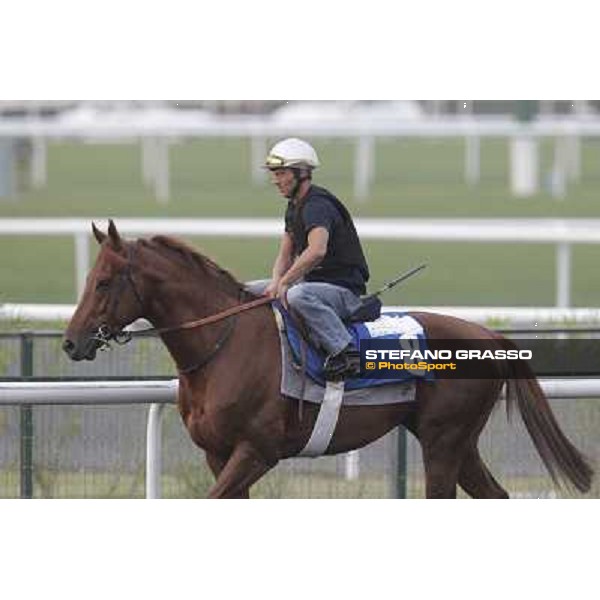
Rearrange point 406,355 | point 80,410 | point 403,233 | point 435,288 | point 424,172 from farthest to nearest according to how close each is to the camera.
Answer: point 424,172
point 435,288
point 403,233
point 80,410
point 406,355

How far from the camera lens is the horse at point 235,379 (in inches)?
267

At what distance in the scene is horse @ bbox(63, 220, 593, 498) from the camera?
267 inches

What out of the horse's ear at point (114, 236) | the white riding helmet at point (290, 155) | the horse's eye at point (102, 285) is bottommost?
the horse's eye at point (102, 285)

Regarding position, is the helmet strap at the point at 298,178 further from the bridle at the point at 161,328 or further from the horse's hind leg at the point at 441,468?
the horse's hind leg at the point at 441,468

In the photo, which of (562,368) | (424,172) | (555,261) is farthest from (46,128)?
(555,261)

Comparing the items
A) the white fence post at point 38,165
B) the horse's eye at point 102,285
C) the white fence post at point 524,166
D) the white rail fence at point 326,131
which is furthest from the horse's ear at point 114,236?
the white fence post at point 524,166

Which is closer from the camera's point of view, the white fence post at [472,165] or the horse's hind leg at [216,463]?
the horse's hind leg at [216,463]

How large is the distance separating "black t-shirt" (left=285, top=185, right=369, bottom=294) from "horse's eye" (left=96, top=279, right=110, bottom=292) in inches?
26.2

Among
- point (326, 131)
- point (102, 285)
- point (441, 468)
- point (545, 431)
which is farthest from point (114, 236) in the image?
point (545, 431)

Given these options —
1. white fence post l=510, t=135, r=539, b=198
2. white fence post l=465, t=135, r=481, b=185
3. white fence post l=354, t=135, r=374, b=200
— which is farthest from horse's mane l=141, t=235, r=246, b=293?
white fence post l=465, t=135, r=481, b=185

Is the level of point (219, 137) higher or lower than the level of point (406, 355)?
higher

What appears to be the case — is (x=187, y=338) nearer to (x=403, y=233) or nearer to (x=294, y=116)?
(x=294, y=116)

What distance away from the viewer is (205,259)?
700 centimetres

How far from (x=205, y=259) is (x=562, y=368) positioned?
1.30 meters
